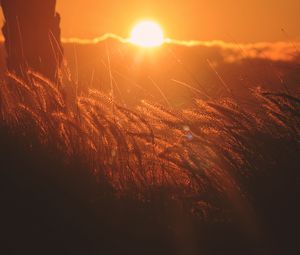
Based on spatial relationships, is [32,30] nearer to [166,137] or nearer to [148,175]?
[166,137]

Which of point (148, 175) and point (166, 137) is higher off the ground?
point (166, 137)

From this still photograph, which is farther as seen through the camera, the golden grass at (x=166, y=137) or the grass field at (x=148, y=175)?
the golden grass at (x=166, y=137)

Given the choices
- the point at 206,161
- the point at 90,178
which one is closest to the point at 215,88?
the point at 206,161

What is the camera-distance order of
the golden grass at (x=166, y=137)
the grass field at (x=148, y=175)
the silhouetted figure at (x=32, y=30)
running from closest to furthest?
the grass field at (x=148, y=175) < the golden grass at (x=166, y=137) < the silhouetted figure at (x=32, y=30)

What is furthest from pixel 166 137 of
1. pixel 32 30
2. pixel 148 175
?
pixel 32 30

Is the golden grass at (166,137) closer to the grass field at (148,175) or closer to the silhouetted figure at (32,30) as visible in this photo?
the grass field at (148,175)

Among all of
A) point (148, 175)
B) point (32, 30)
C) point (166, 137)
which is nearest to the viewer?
point (148, 175)

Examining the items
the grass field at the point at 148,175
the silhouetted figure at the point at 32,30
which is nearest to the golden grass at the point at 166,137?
the grass field at the point at 148,175

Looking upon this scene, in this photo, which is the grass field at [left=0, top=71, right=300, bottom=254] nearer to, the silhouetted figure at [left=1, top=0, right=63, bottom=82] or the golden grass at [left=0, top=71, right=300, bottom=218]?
the golden grass at [left=0, top=71, right=300, bottom=218]

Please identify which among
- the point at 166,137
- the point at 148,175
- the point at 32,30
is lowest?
the point at 148,175

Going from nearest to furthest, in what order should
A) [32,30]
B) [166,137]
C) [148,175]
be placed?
1. [148,175]
2. [166,137]
3. [32,30]

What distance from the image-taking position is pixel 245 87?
3.32 m

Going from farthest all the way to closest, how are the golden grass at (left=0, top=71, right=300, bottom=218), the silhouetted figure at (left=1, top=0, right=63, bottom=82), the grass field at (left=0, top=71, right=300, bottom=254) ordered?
1. the silhouetted figure at (left=1, top=0, right=63, bottom=82)
2. the golden grass at (left=0, top=71, right=300, bottom=218)
3. the grass field at (left=0, top=71, right=300, bottom=254)

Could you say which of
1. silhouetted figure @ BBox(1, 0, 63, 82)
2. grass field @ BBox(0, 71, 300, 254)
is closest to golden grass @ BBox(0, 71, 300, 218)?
grass field @ BBox(0, 71, 300, 254)
